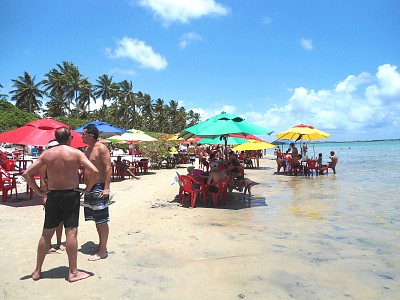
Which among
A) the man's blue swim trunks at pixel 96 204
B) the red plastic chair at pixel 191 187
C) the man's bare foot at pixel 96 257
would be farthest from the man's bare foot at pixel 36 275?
the red plastic chair at pixel 191 187

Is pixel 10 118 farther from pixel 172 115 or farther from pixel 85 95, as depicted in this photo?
pixel 172 115

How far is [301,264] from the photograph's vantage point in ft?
12.5

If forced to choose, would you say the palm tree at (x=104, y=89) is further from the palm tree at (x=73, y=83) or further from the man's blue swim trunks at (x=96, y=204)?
the man's blue swim trunks at (x=96, y=204)

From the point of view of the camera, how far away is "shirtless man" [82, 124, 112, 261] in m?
3.74

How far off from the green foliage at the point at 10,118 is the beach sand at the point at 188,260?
2867 centimetres

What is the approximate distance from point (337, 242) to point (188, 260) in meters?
2.40

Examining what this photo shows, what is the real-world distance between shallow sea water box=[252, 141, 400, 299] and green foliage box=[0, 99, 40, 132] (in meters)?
30.7

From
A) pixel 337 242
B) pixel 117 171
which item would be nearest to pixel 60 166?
pixel 337 242

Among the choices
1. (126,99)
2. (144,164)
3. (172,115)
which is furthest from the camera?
(172,115)

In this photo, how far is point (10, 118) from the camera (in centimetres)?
3241

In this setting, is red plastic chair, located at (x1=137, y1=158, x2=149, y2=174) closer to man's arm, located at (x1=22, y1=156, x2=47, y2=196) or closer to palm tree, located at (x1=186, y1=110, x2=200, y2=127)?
man's arm, located at (x1=22, y1=156, x2=47, y2=196)

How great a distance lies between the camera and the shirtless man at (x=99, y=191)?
3.74 meters

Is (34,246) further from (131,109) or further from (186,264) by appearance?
A: (131,109)

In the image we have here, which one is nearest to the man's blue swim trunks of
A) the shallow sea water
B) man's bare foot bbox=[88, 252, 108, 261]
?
man's bare foot bbox=[88, 252, 108, 261]
